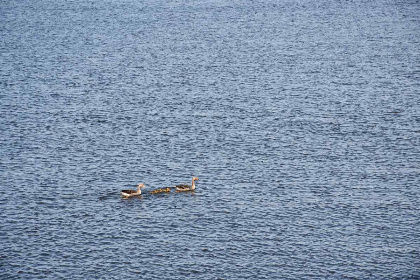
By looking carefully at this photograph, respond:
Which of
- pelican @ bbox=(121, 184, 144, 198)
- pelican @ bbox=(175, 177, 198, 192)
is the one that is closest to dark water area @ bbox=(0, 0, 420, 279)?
pelican @ bbox=(175, 177, 198, 192)

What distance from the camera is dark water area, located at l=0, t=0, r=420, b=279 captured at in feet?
193

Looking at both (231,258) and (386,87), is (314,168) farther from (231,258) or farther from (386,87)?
(386,87)

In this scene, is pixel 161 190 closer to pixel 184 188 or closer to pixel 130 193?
pixel 184 188

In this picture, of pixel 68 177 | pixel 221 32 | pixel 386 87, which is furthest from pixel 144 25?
pixel 68 177

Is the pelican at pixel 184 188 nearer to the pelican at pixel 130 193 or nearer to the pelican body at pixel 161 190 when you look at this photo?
the pelican body at pixel 161 190

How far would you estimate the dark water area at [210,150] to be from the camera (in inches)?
2312

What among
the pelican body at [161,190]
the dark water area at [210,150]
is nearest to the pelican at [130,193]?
the dark water area at [210,150]

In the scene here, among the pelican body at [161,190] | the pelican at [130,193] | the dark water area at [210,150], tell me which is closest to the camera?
Result: the dark water area at [210,150]

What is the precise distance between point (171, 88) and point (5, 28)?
52111mm

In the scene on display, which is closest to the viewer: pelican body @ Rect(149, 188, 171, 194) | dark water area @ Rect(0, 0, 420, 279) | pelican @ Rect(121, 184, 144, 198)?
dark water area @ Rect(0, 0, 420, 279)

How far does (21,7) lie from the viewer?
6383 inches

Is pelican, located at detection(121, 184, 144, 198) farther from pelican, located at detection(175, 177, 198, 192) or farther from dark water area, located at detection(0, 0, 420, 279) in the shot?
pelican, located at detection(175, 177, 198, 192)

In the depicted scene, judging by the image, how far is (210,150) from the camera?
81.1 meters

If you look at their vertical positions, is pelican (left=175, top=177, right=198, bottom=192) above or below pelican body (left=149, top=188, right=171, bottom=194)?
above
